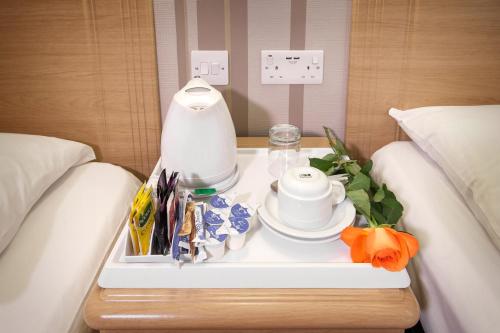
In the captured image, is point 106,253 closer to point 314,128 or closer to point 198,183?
point 198,183

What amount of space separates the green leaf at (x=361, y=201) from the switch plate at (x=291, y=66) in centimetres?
44

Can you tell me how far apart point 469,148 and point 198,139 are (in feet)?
1.64

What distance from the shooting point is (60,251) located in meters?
0.78

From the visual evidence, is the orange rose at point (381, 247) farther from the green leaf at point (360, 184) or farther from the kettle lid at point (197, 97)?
the kettle lid at point (197, 97)

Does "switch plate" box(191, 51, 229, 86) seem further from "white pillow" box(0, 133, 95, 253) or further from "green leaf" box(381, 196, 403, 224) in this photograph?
"green leaf" box(381, 196, 403, 224)

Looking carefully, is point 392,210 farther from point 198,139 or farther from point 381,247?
point 198,139

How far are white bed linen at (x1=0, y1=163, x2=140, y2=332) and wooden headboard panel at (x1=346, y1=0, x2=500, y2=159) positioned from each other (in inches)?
24.4

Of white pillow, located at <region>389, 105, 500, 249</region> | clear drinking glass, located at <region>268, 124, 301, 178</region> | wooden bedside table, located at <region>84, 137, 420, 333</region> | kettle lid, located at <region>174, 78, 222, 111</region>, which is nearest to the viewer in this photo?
wooden bedside table, located at <region>84, 137, 420, 333</region>

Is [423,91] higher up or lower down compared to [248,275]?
higher up

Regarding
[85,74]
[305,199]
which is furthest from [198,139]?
[85,74]

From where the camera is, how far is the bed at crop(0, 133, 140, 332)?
26.6 inches

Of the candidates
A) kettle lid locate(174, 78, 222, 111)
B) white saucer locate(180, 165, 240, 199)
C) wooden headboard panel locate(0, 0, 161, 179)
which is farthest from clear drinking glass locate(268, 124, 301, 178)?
wooden headboard panel locate(0, 0, 161, 179)

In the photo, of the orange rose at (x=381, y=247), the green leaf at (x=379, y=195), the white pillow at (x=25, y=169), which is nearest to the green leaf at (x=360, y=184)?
the green leaf at (x=379, y=195)

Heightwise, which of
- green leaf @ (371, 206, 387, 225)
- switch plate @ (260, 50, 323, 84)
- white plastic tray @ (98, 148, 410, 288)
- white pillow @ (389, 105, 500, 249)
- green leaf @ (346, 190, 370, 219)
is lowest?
white plastic tray @ (98, 148, 410, 288)
